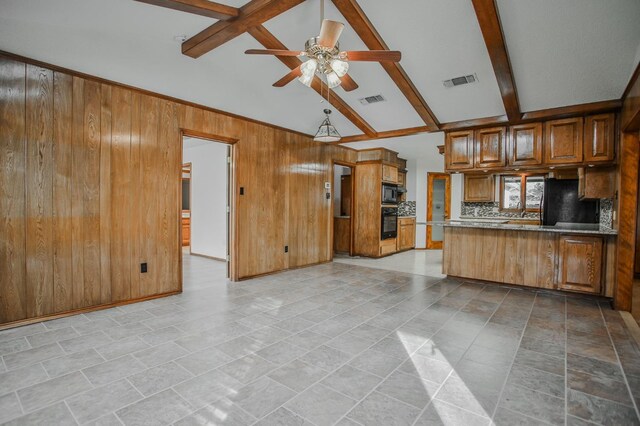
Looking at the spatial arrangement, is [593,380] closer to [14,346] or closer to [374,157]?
[14,346]

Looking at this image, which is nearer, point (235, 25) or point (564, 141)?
point (235, 25)

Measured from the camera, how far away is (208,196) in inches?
271

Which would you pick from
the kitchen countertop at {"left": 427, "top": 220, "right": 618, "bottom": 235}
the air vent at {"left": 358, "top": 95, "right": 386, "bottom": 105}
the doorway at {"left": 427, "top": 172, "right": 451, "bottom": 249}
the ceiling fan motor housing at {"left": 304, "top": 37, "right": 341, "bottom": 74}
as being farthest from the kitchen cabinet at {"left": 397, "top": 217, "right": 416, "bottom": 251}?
the ceiling fan motor housing at {"left": 304, "top": 37, "right": 341, "bottom": 74}

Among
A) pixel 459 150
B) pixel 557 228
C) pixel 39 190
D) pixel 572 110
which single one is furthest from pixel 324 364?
pixel 572 110

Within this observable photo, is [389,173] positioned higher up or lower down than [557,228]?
higher up

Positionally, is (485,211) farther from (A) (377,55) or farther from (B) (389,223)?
(A) (377,55)

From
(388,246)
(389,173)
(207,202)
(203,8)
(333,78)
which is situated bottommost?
(388,246)

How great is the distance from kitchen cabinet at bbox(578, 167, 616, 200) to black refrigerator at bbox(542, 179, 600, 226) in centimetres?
84

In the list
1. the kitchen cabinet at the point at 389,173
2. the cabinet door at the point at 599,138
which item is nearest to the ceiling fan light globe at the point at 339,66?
the cabinet door at the point at 599,138

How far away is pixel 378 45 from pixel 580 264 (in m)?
3.71

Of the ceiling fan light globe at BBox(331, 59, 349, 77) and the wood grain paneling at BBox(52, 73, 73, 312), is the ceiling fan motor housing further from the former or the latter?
the wood grain paneling at BBox(52, 73, 73, 312)

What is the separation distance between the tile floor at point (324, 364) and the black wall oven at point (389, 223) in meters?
3.38

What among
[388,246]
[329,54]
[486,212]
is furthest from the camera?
[388,246]

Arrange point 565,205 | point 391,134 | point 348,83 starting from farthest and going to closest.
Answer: point 391,134, point 565,205, point 348,83
